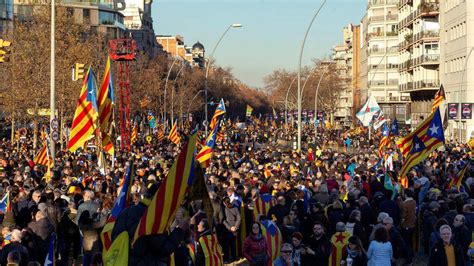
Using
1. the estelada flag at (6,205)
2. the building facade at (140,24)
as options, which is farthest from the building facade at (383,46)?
the estelada flag at (6,205)

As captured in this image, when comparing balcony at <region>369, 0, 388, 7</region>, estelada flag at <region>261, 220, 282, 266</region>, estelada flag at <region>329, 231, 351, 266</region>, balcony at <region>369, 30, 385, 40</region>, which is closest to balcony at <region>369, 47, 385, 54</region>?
balcony at <region>369, 30, 385, 40</region>

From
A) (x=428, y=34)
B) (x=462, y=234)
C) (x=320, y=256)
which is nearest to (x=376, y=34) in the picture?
(x=428, y=34)

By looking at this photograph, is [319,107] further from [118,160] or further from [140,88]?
[118,160]

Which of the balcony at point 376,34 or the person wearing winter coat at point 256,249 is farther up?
the balcony at point 376,34

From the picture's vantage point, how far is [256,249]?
1442 cm

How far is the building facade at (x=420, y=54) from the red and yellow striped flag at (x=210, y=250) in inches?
2938

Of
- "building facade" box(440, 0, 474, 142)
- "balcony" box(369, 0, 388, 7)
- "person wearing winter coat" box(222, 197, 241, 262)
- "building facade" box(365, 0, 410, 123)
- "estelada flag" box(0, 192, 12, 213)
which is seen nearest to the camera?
"estelada flag" box(0, 192, 12, 213)

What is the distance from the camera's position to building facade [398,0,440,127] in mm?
88000

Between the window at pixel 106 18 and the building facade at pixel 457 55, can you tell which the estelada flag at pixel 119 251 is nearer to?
the building facade at pixel 457 55

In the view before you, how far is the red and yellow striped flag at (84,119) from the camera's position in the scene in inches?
1061

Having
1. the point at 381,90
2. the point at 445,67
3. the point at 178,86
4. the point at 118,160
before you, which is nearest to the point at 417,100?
the point at 445,67

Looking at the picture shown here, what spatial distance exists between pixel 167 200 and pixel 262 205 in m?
8.43

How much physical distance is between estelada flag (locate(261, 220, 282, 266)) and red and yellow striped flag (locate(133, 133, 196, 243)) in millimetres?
4022

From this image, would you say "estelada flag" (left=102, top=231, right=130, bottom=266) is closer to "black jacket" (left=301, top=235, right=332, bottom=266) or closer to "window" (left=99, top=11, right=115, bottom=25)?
"black jacket" (left=301, top=235, right=332, bottom=266)
